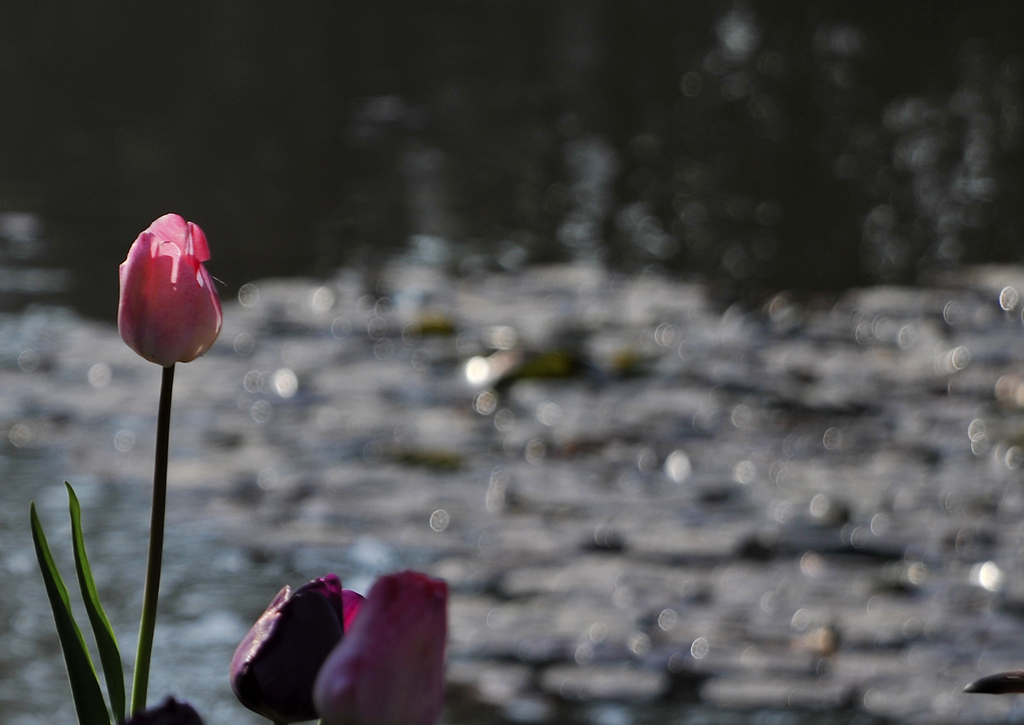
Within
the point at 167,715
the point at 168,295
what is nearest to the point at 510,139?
the point at 168,295

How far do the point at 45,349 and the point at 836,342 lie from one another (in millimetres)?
1950

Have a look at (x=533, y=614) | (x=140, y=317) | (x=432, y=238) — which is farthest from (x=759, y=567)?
(x=432, y=238)

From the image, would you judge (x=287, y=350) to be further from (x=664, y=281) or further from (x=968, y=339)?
(x=968, y=339)

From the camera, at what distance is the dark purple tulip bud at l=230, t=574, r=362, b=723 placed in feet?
1.35

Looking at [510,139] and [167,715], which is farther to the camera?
[510,139]

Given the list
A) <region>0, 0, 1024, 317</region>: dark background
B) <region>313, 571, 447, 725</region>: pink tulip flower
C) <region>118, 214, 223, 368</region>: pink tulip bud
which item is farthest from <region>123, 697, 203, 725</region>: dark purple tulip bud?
<region>0, 0, 1024, 317</region>: dark background

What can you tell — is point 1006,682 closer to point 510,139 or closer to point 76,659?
point 76,659

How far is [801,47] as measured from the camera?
27.9 feet

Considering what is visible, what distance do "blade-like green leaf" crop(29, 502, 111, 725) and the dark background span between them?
126 inches

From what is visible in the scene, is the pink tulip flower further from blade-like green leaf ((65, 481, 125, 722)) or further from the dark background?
the dark background

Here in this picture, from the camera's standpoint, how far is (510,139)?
19.5ft

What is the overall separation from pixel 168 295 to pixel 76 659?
13cm

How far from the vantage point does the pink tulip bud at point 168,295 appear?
47 cm

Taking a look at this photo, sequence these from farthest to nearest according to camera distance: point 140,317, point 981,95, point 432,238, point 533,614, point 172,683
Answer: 1. point 981,95
2. point 432,238
3. point 533,614
4. point 172,683
5. point 140,317
